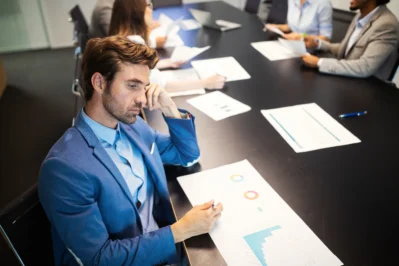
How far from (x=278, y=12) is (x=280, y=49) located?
1.23 metres

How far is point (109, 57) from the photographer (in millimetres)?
923

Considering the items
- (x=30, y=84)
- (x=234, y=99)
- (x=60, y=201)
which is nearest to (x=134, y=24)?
(x=234, y=99)

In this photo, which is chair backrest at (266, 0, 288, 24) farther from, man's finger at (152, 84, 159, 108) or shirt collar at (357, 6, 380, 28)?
man's finger at (152, 84, 159, 108)

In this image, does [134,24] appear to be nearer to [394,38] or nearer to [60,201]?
[60,201]

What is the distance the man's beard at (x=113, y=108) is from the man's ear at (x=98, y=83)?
1cm

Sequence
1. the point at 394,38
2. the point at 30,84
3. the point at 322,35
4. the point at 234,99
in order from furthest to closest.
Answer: the point at 30,84, the point at 322,35, the point at 394,38, the point at 234,99

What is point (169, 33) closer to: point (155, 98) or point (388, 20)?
point (155, 98)

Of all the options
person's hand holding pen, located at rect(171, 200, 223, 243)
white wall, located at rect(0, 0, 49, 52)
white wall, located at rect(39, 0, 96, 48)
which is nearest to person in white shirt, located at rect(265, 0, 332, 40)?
person's hand holding pen, located at rect(171, 200, 223, 243)

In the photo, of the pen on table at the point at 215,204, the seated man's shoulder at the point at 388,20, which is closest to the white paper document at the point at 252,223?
the pen on table at the point at 215,204

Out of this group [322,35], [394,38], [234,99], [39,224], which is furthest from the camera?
[322,35]

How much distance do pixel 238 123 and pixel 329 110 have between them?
0.48 m

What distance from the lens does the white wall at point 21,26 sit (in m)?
4.12

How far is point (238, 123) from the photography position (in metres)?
1.45

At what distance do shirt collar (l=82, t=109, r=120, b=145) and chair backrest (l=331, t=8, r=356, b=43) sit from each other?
2412 millimetres
